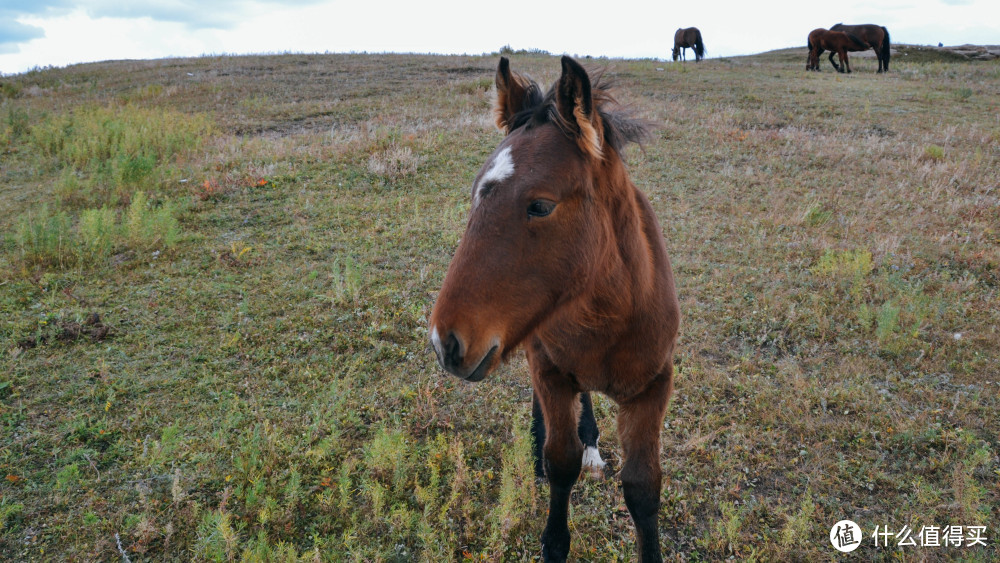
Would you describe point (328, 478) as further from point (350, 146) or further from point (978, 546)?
point (350, 146)

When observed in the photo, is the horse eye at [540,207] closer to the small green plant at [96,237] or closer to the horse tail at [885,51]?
the small green plant at [96,237]

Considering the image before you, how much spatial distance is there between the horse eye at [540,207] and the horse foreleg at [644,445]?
132 centimetres

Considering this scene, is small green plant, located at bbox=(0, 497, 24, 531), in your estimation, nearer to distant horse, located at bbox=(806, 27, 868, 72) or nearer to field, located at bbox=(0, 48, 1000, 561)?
field, located at bbox=(0, 48, 1000, 561)

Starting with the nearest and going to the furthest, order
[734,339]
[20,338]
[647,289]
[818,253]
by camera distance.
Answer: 1. [647,289]
2. [20,338]
3. [734,339]
4. [818,253]

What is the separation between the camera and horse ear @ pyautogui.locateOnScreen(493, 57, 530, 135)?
8.30ft

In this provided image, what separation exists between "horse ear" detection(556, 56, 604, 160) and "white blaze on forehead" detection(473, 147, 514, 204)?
30 centimetres

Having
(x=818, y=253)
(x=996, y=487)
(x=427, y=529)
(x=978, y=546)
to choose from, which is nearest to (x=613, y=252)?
(x=427, y=529)

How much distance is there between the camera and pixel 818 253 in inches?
274

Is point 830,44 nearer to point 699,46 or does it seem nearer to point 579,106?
point 699,46

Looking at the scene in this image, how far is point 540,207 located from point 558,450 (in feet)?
5.45

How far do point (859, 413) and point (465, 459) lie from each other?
3378 millimetres

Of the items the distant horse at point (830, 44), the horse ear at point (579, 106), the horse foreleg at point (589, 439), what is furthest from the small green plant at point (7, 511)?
the distant horse at point (830, 44)

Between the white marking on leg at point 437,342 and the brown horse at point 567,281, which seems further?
the brown horse at point 567,281

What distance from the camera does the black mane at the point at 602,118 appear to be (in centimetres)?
232
